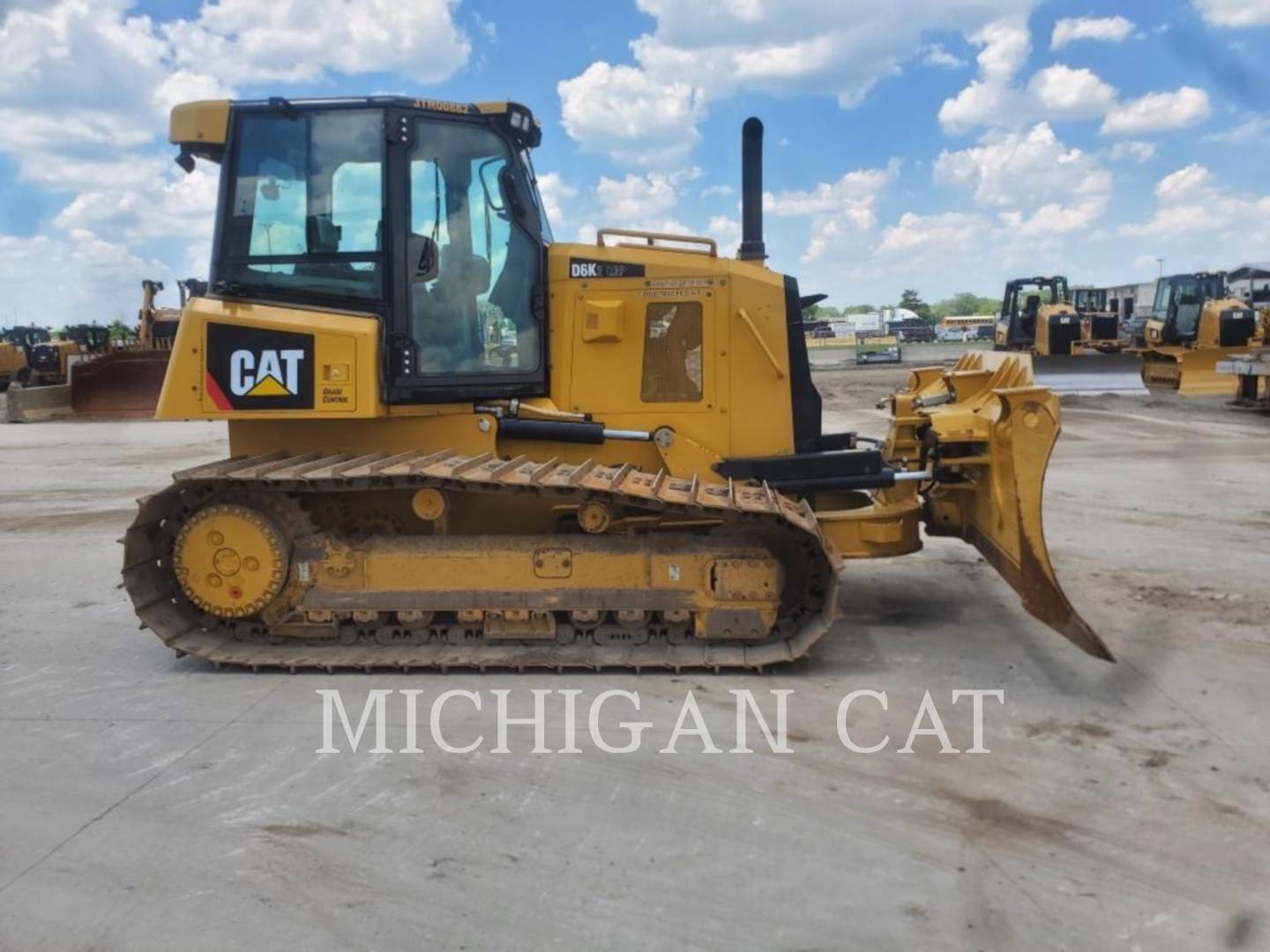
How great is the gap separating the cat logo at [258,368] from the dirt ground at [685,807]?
1.50 m

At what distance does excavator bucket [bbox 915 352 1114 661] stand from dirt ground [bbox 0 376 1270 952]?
500 mm

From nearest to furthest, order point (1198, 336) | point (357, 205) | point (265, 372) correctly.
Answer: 1. point (265, 372)
2. point (357, 205)
3. point (1198, 336)

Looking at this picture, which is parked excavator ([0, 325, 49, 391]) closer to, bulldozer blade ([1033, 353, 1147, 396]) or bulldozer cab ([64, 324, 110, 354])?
bulldozer cab ([64, 324, 110, 354])

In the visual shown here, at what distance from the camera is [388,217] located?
5656 millimetres

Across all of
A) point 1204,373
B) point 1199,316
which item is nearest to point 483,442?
point 1204,373

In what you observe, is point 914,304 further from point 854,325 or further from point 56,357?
point 56,357

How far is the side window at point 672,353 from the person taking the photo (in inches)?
243

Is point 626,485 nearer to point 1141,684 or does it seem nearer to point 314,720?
point 314,720

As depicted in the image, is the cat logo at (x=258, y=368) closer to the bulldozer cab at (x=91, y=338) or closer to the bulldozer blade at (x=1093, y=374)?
the bulldozer blade at (x=1093, y=374)

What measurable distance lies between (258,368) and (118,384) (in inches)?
804

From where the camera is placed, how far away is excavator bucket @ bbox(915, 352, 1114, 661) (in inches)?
205

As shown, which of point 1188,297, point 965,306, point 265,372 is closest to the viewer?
point 265,372

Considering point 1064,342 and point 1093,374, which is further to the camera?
point 1064,342

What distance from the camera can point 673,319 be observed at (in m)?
6.17
